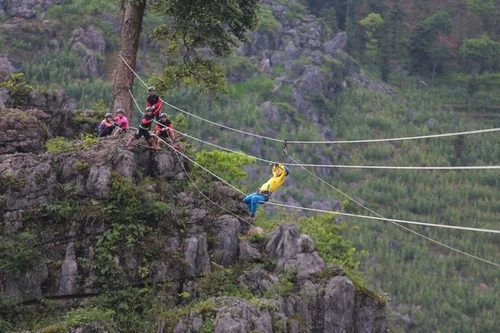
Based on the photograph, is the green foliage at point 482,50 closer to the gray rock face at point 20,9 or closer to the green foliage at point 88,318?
the gray rock face at point 20,9

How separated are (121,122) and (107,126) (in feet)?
1.12

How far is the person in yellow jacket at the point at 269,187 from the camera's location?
1462 cm

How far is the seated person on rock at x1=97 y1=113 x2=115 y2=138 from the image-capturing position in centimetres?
1658

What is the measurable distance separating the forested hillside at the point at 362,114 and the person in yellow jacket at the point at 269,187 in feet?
51.9

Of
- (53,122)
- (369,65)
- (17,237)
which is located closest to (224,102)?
(369,65)

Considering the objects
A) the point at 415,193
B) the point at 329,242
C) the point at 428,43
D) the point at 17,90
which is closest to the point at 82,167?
the point at 17,90

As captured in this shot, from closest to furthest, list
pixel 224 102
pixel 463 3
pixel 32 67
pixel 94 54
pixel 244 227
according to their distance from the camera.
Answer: pixel 244 227 < pixel 32 67 < pixel 94 54 < pixel 224 102 < pixel 463 3

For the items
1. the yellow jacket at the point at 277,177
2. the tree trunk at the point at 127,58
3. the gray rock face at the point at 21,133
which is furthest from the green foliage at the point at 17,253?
the tree trunk at the point at 127,58

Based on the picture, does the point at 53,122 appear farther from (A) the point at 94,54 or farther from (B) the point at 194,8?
(A) the point at 94,54

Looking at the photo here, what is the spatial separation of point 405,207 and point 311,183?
6.21 m

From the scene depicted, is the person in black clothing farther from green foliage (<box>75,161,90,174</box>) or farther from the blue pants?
the blue pants

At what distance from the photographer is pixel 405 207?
4522 cm

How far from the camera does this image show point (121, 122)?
658 inches

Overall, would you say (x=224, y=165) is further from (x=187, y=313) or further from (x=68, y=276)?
(x=68, y=276)
